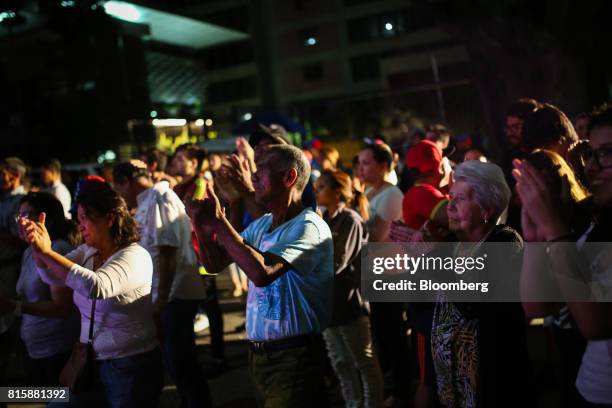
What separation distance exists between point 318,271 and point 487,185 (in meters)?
0.94

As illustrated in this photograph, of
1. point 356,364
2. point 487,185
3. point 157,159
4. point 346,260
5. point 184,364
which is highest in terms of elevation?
point 157,159

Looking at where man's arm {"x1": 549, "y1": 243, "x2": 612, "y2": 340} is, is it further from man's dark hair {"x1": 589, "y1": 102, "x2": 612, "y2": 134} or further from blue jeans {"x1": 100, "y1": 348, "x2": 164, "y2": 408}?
blue jeans {"x1": 100, "y1": 348, "x2": 164, "y2": 408}

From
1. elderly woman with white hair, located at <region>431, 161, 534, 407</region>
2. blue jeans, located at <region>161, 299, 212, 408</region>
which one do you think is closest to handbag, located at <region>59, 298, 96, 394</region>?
blue jeans, located at <region>161, 299, 212, 408</region>

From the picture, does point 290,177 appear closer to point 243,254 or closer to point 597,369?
point 243,254

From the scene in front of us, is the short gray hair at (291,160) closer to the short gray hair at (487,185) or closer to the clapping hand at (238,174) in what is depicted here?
the clapping hand at (238,174)

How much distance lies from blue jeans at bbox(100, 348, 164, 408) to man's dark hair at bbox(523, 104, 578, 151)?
2.89m

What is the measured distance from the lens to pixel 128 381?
327 centimetres

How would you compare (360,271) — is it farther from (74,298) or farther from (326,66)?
(326,66)

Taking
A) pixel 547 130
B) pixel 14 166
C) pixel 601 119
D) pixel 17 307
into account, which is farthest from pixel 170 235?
pixel 14 166

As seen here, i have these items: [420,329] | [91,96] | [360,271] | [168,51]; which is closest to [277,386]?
[420,329]

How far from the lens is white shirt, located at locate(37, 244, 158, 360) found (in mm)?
3230

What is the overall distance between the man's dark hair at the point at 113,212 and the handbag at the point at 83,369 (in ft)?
1.39

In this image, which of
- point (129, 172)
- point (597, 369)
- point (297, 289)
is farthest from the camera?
point (129, 172)

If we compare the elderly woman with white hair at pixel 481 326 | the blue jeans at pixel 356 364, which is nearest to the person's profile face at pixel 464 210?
the elderly woman with white hair at pixel 481 326
